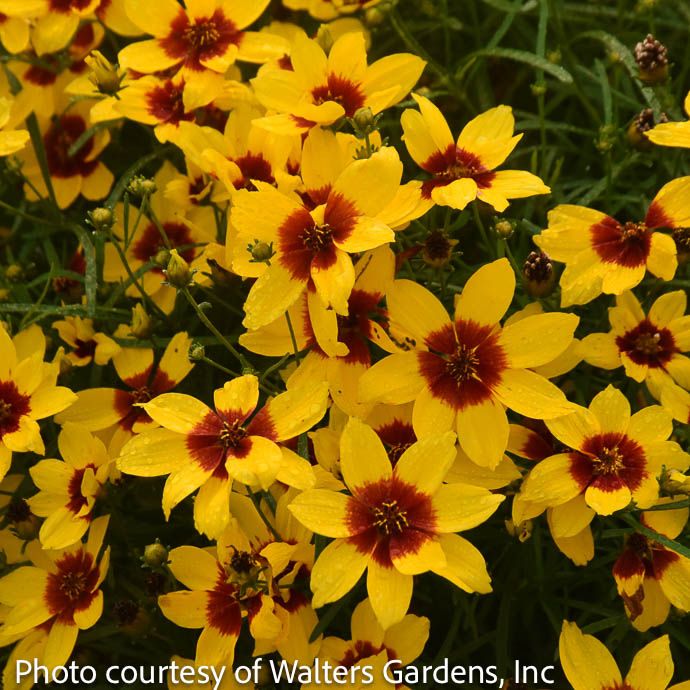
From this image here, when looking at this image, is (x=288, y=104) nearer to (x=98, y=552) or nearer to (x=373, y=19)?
(x=373, y=19)

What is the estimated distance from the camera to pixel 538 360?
1.09 m

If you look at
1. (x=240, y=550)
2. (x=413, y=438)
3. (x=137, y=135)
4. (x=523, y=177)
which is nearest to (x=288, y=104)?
(x=523, y=177)

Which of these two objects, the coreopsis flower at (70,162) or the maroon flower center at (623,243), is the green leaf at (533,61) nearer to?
the maroon flower center at (623,243)

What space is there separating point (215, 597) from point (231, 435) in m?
0.22

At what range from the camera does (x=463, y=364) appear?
3.69ft

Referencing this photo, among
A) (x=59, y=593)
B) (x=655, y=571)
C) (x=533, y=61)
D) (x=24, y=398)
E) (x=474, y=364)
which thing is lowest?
(x=59, y=593)

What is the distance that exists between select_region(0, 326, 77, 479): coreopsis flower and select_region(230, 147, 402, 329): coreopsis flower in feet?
0.97

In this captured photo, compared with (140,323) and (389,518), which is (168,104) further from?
(389,518)

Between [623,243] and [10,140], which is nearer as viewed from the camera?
[623,243]

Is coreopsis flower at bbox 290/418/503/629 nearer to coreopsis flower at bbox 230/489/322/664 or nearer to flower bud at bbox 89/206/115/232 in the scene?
coreopsis flower at bbox 230/489/322/664

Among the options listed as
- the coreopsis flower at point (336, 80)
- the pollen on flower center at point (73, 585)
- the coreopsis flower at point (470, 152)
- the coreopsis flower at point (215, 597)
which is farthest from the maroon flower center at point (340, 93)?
the pollen on flower center at point (73, 585)

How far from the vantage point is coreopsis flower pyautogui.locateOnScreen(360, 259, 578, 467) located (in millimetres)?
1081

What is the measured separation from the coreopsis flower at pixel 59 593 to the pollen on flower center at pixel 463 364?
481mm

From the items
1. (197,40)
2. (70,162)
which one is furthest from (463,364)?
(70,162)
